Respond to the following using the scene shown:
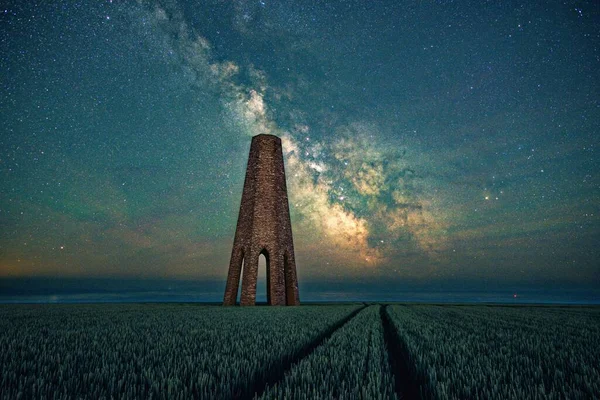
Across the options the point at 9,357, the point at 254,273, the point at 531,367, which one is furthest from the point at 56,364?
the point at 254,273

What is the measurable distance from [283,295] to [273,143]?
1169 centimetres

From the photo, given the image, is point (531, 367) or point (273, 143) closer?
point (531, 367)

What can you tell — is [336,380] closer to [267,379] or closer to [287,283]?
[267,379]

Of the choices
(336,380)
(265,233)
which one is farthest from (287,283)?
(336,380)

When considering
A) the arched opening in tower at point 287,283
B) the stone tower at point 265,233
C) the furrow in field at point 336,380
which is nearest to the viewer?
the furrow in field at point 336,380

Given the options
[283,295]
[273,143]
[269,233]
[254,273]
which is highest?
[273,143]

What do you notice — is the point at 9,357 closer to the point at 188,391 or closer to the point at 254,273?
the point at 188,391

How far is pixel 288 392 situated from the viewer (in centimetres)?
164

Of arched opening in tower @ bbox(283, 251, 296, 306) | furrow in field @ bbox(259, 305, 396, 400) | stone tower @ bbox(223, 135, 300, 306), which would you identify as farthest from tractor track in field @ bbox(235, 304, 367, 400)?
arched opening in tower @ bbox(283, 251, 296, 306)

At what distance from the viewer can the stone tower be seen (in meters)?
21.2

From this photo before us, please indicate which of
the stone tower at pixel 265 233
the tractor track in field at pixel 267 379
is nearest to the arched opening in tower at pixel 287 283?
the stone tower at pixel 265 233

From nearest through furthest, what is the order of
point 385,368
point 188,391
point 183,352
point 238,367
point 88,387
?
point 188,391, point 88,387, point 238,367, point 385,368, point 183,352

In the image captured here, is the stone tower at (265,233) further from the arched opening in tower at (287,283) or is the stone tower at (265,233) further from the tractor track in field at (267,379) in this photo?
the tractor track in field at (267,379)

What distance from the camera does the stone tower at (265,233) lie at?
21.2m
